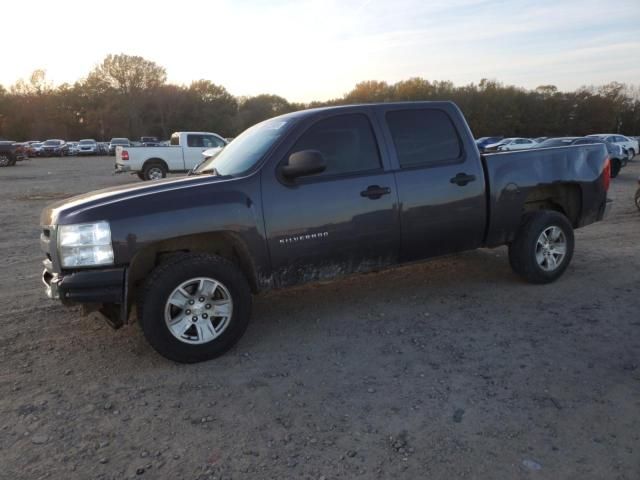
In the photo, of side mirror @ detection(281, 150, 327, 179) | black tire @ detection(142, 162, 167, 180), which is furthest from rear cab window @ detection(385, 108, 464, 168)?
black tire @ detection(142, 162, 167, 180)

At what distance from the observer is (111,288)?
355cm

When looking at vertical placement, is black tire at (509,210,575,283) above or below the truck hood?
below

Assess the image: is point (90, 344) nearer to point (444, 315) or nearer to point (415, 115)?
point (444, 315)

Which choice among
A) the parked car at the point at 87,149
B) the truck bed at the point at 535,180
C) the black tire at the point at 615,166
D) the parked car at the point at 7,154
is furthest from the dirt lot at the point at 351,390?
the parked car at the point at 87,149

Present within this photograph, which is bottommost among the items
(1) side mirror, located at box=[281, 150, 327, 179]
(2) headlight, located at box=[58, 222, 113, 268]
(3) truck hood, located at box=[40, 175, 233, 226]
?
(2) headlight, located at box=[58, 222, 113, 268]

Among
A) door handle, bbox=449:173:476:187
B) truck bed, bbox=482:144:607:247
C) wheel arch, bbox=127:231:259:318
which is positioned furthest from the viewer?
truck bed, bbox=482:144:607:247

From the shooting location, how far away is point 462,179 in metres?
4.83

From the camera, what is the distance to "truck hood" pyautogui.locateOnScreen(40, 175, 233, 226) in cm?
366

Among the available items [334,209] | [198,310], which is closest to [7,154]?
[198,310]

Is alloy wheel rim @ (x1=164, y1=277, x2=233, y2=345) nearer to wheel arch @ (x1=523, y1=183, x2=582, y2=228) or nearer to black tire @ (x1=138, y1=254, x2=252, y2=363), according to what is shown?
black tire @ (x1=138, y1=254, x2=252, y2=363)

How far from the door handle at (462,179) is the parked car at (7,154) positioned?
33.7 meters

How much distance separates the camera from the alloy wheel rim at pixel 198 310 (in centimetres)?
375

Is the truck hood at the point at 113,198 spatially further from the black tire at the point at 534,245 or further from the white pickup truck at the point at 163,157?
the white pickup truck at the point at 163,157

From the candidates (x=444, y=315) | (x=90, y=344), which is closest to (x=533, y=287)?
(x=444, y=315)
